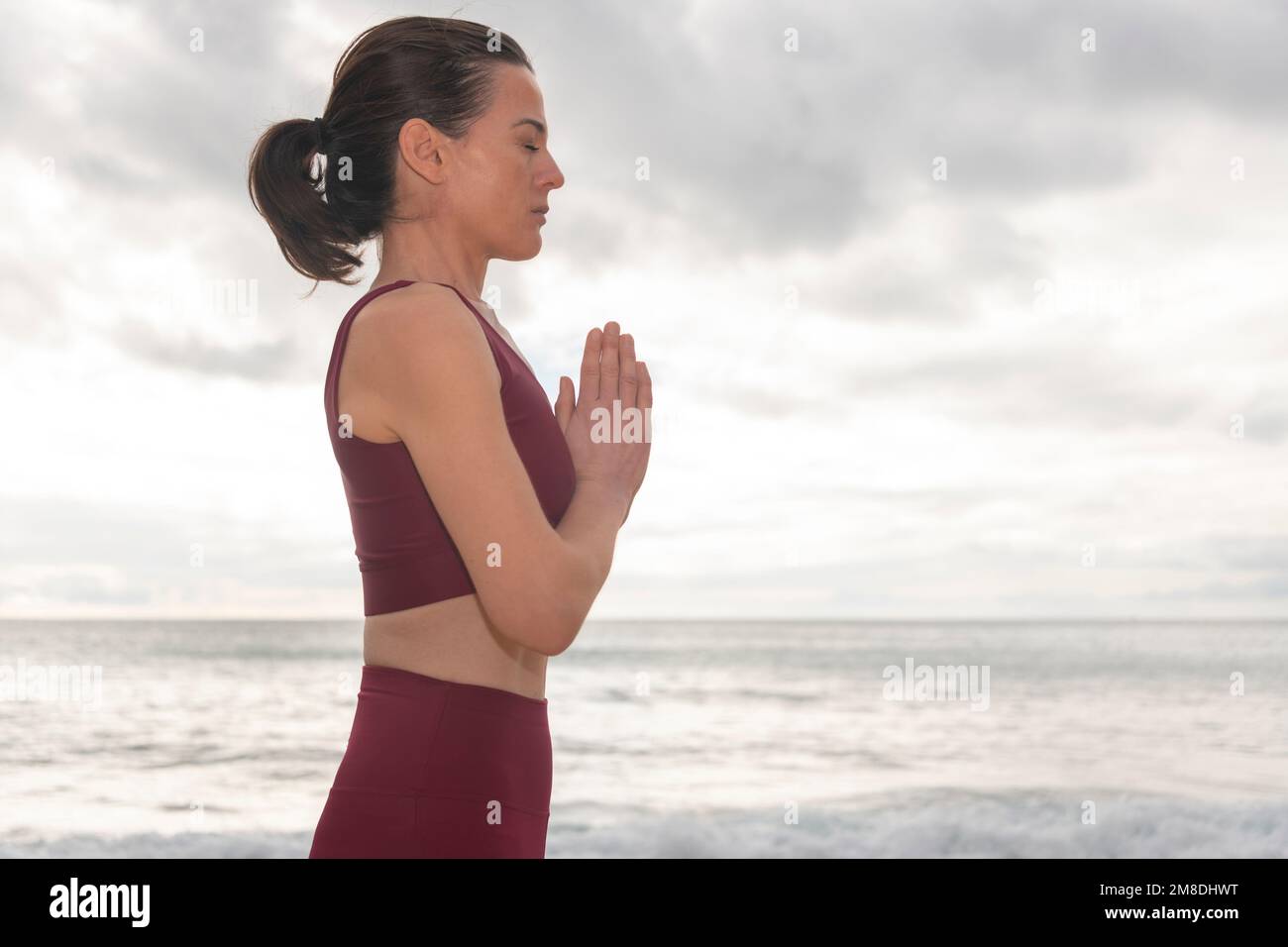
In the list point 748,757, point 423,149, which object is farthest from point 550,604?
point 748,757

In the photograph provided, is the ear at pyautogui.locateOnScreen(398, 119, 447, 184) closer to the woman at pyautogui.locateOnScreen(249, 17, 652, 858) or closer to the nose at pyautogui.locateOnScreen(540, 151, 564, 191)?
the woman at pyautogui.locateOnScreen(249, 17, 652, 858)

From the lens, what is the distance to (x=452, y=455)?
4.73 ft

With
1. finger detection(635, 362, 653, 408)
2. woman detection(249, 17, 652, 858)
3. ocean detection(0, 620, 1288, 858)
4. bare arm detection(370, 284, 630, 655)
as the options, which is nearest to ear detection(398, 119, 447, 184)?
woman detection(249, 17, 652, 858)

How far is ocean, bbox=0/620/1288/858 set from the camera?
1308cm

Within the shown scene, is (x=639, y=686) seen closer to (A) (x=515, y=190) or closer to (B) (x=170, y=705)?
(B) (x=170, y=705)

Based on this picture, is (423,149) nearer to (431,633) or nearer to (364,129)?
(364,129)

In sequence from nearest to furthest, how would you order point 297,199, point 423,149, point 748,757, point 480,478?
point 480,478 → point 423,149 → point 297,199 → point 748,757

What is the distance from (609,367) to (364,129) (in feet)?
1.90

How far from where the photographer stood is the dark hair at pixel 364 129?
5.61 ft

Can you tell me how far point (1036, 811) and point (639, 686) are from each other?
13561 millimetres

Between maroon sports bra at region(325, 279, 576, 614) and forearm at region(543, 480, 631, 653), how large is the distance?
4 cm
